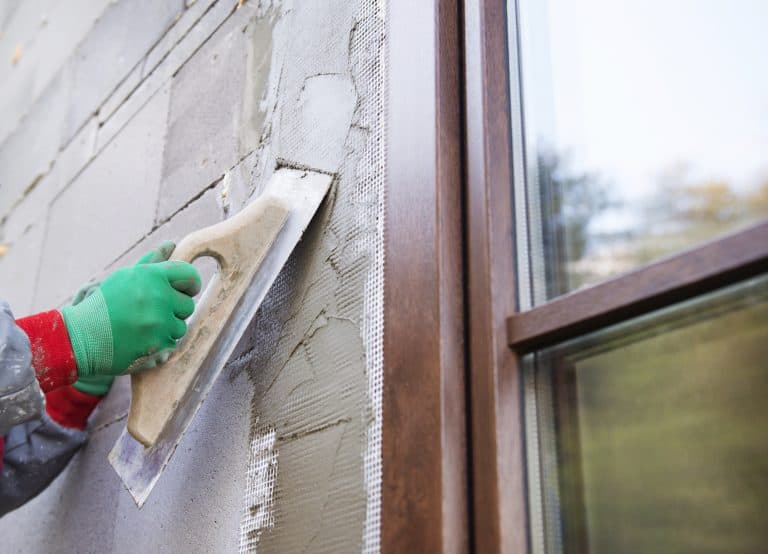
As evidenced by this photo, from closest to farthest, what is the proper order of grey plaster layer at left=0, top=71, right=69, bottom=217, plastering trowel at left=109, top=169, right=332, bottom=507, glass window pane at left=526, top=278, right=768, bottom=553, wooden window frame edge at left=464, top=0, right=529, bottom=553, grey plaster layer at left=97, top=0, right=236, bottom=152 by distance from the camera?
glass window pane at left=526, top=278, right=768, bottom=553
wooden window frame edge at left=464, top=0, right=529, bottom=553
plastering trowel at left=109, top=169, right=332, bottom=507
grey plaster layer at left=97, top=0, right=236, bottom=152
grey plaster layer at left=0, top=71, right=69, bottom=217

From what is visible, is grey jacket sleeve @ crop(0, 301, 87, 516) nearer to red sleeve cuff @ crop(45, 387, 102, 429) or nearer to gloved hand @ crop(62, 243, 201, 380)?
red sleeve cuff @ crop(45, 387, 102, 429)

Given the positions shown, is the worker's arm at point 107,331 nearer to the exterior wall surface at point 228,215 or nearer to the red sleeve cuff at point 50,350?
the red sleeve cuff at point 50,350

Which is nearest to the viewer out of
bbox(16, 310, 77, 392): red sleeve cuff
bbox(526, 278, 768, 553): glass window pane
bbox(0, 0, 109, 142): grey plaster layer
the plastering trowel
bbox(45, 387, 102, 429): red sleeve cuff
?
bbox(526, 278, 768, 553): glass window pane

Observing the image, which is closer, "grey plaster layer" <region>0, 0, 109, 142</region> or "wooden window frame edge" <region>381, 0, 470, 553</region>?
"wooden window frame edge" <region>381, 0, 470, 553</region>

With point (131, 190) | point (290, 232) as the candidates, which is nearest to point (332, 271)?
point (290, 232)

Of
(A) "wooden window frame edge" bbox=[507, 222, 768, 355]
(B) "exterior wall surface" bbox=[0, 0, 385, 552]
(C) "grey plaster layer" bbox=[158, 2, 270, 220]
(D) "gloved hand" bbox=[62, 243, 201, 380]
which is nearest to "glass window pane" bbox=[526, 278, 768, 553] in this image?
(A) "wooden window frame edge" bbox=[507, 222, 768, 355]

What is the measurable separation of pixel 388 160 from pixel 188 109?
0.84m

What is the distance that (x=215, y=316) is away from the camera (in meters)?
1.21

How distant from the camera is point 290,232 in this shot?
4.03 feet

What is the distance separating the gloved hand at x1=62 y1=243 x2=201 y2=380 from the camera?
4.06 feet

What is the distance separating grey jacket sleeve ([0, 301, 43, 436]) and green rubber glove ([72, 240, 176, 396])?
84 millimetres

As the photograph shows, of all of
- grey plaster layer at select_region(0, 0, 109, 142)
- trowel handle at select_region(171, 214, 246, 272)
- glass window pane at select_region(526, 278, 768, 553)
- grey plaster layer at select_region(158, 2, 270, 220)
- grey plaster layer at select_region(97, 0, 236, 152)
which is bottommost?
glass window pane at select_region(526, 278, 768, 553)

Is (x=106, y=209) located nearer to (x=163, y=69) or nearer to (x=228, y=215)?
(x=163, y=69)

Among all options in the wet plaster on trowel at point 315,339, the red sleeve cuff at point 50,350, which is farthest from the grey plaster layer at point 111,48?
the red sleeve cuff at point 50,350
